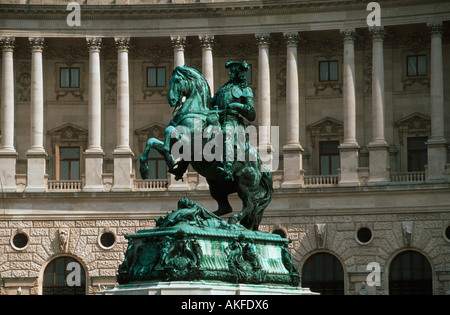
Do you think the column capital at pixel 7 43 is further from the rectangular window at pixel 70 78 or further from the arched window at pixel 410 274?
the arched window at pixel 410 274

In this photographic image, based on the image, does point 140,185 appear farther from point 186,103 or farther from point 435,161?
point 186,103

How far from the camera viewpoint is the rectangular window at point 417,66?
6188 centimetres

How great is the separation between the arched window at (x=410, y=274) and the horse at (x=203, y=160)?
30.3 meters

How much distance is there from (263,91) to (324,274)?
891 centimetres

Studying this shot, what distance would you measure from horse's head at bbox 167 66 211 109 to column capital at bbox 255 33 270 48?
33.6 m

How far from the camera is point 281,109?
63.4 meters

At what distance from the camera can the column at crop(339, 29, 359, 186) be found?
5984 cm

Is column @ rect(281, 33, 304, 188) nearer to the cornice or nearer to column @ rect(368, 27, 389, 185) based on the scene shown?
the cornice
